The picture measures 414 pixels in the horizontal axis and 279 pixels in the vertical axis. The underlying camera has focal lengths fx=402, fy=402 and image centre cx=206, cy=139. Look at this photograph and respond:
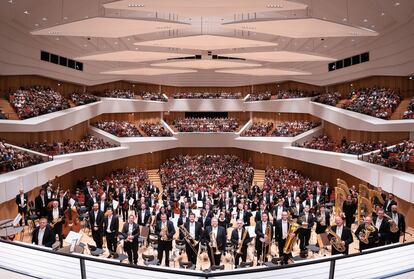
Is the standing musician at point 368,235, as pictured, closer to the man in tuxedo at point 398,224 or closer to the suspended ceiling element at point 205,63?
the man in tuxedo at point 398,224

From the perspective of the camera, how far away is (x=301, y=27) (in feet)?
40.9

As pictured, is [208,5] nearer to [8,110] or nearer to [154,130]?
[8,110]

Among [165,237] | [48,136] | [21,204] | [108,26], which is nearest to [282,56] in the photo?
[108,26]

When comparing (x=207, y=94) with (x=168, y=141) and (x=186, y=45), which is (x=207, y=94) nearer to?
(x=168, y=141)

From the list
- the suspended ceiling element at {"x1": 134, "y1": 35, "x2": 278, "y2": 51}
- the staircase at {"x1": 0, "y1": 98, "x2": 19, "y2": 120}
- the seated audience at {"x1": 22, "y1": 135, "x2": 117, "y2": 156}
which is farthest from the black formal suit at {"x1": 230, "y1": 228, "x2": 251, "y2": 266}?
the staircase at {"x1": 0, "y1": 98, "x2": 19, "y2": 120}

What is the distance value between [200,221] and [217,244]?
1477 millimetres

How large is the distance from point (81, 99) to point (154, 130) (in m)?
7.07

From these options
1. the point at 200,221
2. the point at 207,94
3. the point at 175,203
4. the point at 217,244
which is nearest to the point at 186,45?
the point at 175,203

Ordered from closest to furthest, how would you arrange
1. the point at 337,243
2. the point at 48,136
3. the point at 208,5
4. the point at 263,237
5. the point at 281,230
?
the point at 337,243 → the point at 263,237 → the point at 281,230 → the point at 208,5 → the point at 48,136

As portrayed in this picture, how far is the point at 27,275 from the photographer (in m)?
4.93

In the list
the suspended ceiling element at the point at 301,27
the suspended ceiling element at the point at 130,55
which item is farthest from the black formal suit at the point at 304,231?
the suspended ceiling element at the point at 130,55

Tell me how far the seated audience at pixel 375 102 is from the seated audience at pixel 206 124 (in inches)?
467

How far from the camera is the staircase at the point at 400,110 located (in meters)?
20.1

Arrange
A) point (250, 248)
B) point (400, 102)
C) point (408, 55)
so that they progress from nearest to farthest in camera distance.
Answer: point (250, 248), point (408, 55), point (400, 102)
